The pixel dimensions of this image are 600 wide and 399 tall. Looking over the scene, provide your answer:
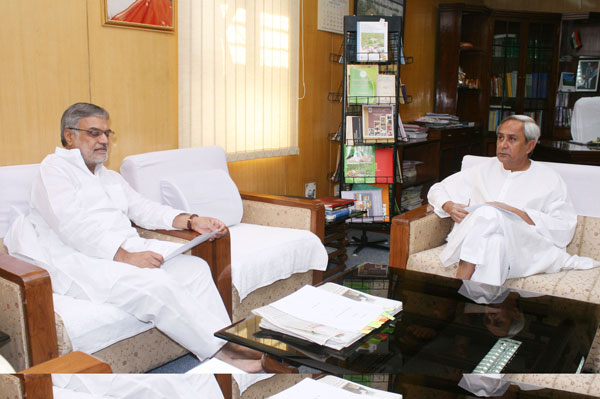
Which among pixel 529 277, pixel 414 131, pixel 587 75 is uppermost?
pixel 587 75

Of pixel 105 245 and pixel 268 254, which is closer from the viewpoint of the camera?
pixel 105 245

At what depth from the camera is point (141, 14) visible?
10.1ft

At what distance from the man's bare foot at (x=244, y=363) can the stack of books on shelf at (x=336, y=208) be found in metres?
2.40

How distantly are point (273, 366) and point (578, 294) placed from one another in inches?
66.3

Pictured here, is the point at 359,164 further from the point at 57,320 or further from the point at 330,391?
the point at 330,391

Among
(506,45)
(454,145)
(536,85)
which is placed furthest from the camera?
(536,85)

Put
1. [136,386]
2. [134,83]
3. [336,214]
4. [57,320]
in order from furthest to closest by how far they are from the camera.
A: [336,214]
[134,83]
[57,320]
[136,386]

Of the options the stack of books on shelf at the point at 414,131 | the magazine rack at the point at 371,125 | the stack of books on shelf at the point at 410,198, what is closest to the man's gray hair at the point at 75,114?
the magazine rack at the point at 371,125

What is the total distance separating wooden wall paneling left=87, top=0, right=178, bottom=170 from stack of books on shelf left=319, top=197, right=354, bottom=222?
1120 millimetres

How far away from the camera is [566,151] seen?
175 inches

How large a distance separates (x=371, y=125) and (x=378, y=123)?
0.06 m

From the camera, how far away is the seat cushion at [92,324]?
193cm

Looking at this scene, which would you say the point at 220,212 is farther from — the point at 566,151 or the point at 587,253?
the point at 566,151

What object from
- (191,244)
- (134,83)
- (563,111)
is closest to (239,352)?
(191,244)
